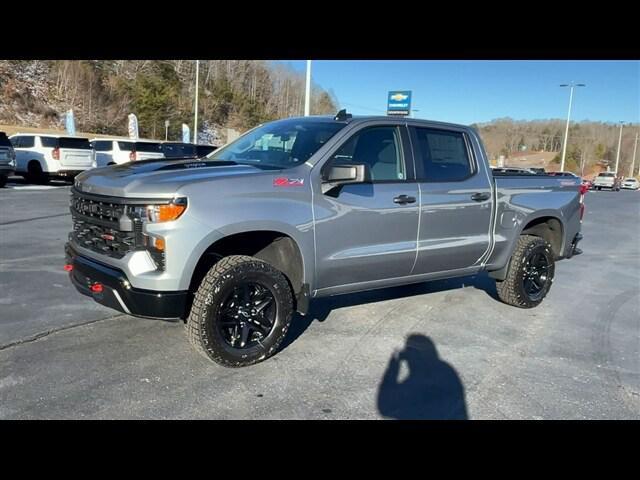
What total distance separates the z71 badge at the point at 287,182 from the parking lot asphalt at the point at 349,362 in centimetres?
141

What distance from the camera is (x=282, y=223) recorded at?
12.7 feet

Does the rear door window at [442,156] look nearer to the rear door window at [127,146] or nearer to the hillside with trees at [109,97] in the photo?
the rear door window at [127,146]

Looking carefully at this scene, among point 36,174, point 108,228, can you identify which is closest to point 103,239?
point 108,228

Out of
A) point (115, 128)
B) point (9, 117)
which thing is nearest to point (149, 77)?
point (115, 128)

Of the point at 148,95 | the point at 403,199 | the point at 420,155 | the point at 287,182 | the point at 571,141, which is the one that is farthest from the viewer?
the point at 571,141

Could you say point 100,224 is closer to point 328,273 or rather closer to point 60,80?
point 328,273

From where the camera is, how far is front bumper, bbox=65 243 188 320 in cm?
345

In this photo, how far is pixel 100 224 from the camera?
3.76m

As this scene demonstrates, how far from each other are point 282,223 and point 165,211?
0.88 metres

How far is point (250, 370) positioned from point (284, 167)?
5.37ft

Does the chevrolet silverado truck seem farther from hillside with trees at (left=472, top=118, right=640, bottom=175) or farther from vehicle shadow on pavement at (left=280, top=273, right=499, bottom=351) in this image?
hillside with trees at (left=472, top=118, right=640, bottom=175)

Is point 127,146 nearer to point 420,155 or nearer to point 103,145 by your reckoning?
point 103,145

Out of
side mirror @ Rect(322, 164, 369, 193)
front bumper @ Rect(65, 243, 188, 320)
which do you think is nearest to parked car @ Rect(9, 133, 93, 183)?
front bumper @ Rect(65, 243, 188, 320)

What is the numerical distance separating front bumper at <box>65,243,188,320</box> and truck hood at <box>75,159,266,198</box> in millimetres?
575
